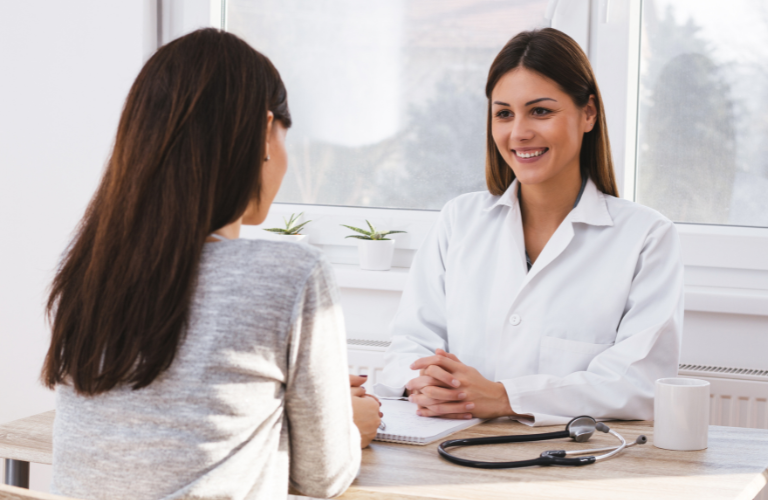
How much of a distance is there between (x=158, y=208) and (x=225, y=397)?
8.8 inches

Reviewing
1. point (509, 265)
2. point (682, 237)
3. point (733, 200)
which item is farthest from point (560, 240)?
point (733, 200)

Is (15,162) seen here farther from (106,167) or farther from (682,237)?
(682,237)

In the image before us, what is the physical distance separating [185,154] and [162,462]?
0.34 metres

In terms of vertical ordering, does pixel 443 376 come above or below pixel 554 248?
below

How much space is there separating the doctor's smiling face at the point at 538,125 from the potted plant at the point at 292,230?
872 millimetres

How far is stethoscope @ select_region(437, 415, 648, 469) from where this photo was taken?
110 cm

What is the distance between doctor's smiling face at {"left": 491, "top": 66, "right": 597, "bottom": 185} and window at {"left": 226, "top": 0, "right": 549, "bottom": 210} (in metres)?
0.66

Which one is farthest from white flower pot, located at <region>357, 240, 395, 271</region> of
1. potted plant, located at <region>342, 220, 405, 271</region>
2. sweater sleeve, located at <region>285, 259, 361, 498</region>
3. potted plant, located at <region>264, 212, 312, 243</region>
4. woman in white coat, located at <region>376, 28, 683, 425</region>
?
sweater sleeve, located at <region>285, 259, 361, 498</region>

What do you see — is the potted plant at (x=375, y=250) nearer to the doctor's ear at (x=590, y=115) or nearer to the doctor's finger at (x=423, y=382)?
the doctor's ear at (x=590, y=115)

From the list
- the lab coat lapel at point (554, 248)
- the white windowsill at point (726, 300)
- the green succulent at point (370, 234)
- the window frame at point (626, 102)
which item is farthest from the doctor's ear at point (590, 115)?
the green succulent at point (370, 234)

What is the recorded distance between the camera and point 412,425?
1.31m

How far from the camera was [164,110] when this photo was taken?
891 millimetres

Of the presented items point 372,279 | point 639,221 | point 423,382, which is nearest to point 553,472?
point 423,382

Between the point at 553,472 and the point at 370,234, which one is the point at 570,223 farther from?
the point at 370,234
